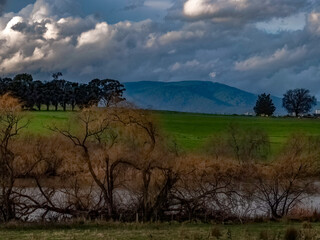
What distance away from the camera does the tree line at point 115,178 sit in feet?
116

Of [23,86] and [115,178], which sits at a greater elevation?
[23,86]

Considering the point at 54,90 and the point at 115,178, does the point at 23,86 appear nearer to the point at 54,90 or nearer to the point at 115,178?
the point at 54,90

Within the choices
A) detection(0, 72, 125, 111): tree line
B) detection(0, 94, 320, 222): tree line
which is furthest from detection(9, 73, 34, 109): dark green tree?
detection(0, 94, 320, 222): tree line

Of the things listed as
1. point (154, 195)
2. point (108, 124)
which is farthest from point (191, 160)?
point (108, 124)

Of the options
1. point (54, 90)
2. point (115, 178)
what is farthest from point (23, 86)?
point (115, 178)

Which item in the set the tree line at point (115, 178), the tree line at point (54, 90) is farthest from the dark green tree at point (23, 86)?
the tree line at point (115, 178)

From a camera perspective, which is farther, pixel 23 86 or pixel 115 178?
pixel 23 86

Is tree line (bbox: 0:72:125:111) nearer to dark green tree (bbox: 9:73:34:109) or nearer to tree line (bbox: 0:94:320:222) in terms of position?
dark green tree (bbox: 9:73:34:109)

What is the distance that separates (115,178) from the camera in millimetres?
36156

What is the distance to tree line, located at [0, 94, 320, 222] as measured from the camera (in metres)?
35.3

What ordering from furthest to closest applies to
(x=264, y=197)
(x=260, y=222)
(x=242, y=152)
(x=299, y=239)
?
(x=242, y=152)
(x=264, y=197)
(x=260, y=222)
(x=299, y=239)

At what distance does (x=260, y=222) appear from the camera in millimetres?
33938

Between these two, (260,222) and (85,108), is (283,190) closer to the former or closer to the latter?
(260,222)

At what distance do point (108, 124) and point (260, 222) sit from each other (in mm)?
11256
